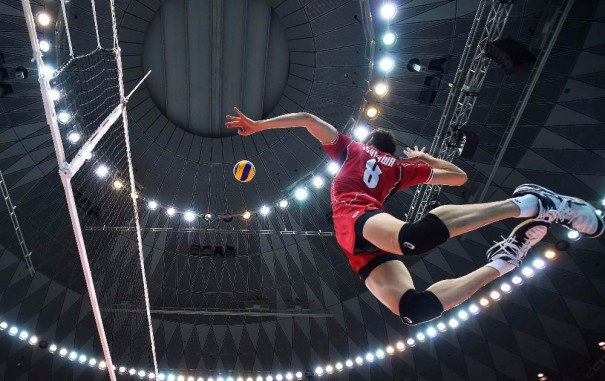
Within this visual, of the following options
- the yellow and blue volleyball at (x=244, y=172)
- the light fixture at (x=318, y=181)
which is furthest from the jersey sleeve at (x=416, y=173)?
the light fixture at (x=318, y=181)

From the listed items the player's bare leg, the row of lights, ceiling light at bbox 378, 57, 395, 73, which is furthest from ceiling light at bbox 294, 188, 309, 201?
the player's bare leg

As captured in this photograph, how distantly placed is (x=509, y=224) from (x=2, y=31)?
2033 cm

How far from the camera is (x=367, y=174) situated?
604cm

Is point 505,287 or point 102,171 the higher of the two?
point 102,171

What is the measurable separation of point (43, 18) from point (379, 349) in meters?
→ 20.4

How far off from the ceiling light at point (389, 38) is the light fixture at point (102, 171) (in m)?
12.4

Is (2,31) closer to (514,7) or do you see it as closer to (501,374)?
(514,7)

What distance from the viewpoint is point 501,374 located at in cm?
2244

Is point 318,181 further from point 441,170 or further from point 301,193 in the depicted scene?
point 441,170

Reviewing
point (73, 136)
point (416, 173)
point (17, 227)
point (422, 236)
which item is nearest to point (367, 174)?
point (416, 173)

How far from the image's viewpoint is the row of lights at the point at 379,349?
18.7m

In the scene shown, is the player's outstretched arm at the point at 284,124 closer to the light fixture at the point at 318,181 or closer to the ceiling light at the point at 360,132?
the ceiling light at the point at 360,132

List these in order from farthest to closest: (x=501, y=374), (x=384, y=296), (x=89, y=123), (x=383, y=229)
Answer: (x=501, y=374) → (x=89, y=123) → (x=384, y=296) → (x=383, y=229)


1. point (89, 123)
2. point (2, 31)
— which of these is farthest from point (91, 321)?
point (2, 31)
